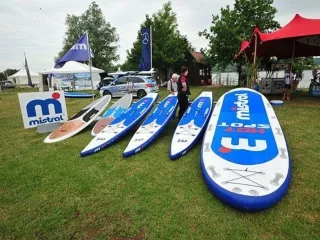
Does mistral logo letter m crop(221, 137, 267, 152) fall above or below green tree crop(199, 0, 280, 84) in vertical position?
below

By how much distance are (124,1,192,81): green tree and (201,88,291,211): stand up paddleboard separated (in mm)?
17685

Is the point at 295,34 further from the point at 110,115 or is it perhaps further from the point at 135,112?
the point at 110,115

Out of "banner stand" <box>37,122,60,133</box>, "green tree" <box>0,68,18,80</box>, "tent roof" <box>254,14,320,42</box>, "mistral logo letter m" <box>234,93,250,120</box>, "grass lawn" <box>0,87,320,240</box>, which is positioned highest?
"tent roof" <box>254,14,320,42</box>

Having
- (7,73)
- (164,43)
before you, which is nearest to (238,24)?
(164,43)

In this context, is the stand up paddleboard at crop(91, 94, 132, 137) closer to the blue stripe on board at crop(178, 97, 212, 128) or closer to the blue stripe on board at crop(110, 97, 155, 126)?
the blue stripe on board at crop(110, 97, 155, 126)

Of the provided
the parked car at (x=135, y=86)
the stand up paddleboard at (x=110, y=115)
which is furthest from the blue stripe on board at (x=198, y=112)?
the parked car at (x=135, y=86)

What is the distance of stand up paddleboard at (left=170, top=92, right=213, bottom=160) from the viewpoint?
4070mm

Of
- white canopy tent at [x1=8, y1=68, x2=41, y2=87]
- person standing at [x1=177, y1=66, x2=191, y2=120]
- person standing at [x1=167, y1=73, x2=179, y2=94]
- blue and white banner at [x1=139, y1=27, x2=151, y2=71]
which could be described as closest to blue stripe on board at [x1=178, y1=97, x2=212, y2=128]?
person standing at [x1=177, y1=66, x2=191, y2=120]

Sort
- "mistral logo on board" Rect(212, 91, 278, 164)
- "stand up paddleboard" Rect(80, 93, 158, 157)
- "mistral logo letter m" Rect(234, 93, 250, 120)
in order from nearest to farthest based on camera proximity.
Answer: "mistral logo on board" Rect(212, 91, 278, 164) → "stand up paddleboard" Rect(80, 93, 158, 157) → "mistral logo letter m" Rect(234, 93, 250, 120)

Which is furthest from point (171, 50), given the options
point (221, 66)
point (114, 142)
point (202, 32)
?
point (114, 142)

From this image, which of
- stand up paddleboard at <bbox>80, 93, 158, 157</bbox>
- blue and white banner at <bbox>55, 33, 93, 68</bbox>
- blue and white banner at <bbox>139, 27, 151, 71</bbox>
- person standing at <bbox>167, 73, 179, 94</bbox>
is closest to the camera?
stand up paddleboard at <bbox>80, 93, 158, 157</bbox>

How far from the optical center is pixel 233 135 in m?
3.89

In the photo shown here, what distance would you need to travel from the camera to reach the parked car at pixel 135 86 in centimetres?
1299

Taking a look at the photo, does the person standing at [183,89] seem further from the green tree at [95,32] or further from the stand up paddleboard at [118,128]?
the green tree at [95,32]
